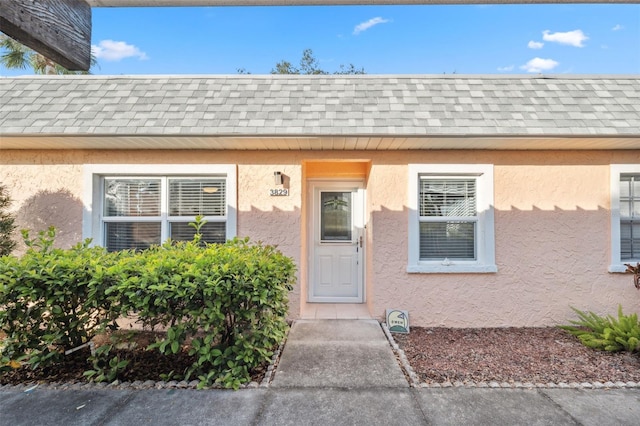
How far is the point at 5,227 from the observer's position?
4820mm

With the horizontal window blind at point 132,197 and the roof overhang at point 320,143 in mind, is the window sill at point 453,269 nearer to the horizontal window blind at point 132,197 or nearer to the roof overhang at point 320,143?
the roof overhang at point 320,143

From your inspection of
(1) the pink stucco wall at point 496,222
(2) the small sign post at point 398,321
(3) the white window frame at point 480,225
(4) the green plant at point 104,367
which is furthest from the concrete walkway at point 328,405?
(3) the white window frame at point 480,225

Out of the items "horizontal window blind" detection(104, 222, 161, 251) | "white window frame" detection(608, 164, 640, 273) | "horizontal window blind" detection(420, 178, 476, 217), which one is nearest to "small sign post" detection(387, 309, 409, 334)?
"horizontal window blind" detection(420, 178, 476, 217)

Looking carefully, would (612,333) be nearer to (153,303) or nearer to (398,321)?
(398,321)

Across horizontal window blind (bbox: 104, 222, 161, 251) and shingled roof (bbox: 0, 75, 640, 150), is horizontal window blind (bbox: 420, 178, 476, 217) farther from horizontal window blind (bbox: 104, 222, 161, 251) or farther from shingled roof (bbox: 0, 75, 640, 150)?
horizontal window blind (bbox: 104, 222, 161, 251)

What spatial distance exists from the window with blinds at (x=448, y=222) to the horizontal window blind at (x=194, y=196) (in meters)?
3.39

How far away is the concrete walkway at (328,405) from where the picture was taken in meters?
2.87

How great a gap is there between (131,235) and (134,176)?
100cm

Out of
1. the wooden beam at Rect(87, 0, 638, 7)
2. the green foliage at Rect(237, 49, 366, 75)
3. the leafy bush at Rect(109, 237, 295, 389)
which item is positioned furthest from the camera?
the green foliage at Rect(237, 49, 366, 75)

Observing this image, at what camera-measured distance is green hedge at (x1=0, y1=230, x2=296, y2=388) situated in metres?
3.36

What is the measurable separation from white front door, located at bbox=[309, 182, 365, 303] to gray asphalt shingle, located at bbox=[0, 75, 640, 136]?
1.77m

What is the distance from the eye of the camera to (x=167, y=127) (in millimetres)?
4770

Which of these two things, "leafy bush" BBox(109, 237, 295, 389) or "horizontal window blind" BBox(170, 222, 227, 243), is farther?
"horizontal window blind" BBox(170, 222, 227, 243)

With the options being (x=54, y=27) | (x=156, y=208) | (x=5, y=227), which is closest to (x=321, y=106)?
(x=156, y=208)
